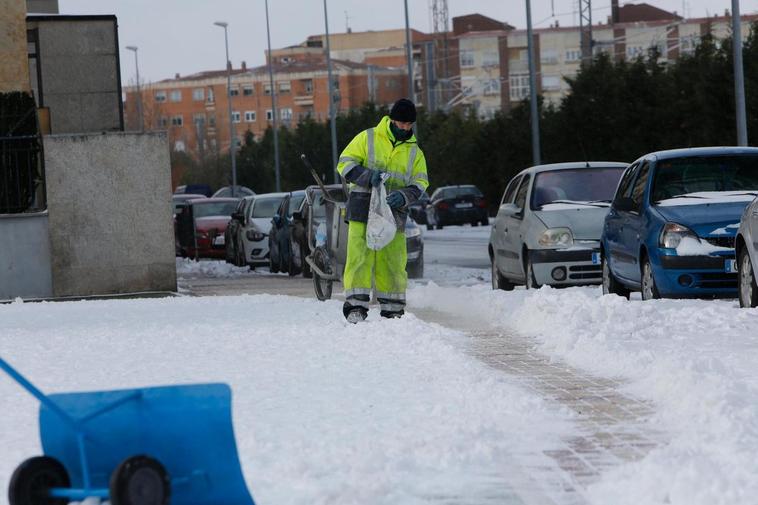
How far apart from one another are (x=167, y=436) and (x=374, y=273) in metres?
8.03

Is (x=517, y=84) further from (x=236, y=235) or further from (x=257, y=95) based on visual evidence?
(x=236, y=235)

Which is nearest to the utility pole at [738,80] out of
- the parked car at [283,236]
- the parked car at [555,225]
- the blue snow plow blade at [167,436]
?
the parked car at [283,236]

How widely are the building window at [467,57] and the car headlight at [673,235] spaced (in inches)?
4889

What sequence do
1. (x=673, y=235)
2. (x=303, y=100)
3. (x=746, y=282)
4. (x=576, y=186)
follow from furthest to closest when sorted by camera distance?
(x=303, y=100) → (x=576, y=186) → (x=673, y=235) → (x=746, y=282)

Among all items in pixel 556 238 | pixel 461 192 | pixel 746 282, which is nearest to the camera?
pixel 746 282

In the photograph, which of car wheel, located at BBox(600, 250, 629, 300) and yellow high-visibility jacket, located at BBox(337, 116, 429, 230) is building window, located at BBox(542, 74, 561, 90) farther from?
yellow high-visibility jacket, located at BBox(337, 116, 429, 230)

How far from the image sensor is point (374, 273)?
13461 millimetres

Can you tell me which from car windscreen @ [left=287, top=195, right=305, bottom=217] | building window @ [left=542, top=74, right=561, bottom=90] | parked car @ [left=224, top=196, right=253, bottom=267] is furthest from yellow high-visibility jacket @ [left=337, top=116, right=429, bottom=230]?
building window @ [left=542, top=74, right=561, bottom=90]

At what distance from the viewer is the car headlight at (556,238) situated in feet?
58.7

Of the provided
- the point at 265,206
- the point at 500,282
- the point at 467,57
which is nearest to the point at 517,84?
the point at 467,57

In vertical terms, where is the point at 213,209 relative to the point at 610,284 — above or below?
above

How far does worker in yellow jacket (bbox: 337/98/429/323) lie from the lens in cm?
1323

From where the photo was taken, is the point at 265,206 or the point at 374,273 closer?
the point at 374,273

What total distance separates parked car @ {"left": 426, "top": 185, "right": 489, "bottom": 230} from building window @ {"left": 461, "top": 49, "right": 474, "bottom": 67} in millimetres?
81108
